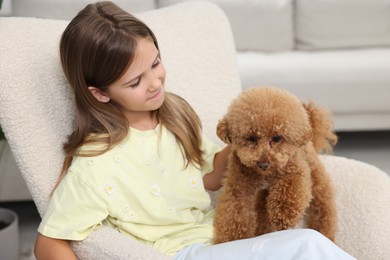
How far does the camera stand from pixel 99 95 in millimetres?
1196

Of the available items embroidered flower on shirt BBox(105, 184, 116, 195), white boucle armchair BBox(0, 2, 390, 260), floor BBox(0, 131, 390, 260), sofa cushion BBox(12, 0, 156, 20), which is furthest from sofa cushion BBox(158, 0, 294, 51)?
embroidered flower on shirt BBox(105, 184, 116, 195)

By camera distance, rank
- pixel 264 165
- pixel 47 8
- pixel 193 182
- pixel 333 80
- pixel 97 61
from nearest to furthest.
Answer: pixel 264 165 < pixel 97 61 < pixel 193 182 < pixel 333 80 < pixel 47 8

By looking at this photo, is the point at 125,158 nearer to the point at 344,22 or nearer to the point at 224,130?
the point at 224,130

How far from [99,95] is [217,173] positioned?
323mm

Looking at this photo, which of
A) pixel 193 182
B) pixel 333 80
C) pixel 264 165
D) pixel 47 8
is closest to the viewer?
pixel 264 165

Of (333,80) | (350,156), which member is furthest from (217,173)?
(350,156)

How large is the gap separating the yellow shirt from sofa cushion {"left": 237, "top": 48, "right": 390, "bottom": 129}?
1282 mm

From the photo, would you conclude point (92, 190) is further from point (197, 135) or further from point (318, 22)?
point (318, 22)

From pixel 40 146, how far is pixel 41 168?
0.15ft

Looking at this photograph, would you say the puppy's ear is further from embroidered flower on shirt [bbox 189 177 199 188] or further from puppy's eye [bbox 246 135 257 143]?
embroidered flower on shirt [bbox 189 177 199 188]

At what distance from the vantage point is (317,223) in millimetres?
1237

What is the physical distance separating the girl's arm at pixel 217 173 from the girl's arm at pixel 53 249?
365 millimetres

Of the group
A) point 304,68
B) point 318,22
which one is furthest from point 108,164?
point 318,22

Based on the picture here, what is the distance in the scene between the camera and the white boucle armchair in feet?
3.81
